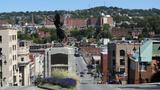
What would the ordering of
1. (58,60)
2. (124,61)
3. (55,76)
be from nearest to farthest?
1. (55,76)
2. (58,60)
3. (124,61)

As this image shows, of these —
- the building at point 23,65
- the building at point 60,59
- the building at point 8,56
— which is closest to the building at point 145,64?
the building at point 8,56

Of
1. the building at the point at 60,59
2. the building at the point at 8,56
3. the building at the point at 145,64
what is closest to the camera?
the building at the point at 60,59

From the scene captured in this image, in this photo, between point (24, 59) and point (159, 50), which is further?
point (24, 59)

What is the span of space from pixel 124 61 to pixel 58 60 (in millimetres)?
48871

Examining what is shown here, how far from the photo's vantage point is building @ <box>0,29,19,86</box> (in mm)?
77250

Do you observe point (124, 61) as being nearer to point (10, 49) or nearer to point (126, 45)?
point (126, 45)

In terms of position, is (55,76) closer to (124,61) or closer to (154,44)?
(154,44)

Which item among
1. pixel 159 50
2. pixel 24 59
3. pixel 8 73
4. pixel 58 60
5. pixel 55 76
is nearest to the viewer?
pixel 55 76

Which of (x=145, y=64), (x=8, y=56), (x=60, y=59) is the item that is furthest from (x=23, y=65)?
(x=60, y=59)

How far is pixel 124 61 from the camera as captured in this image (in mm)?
99375

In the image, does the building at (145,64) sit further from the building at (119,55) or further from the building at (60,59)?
the building at (119,55)

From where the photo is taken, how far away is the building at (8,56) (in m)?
77.2

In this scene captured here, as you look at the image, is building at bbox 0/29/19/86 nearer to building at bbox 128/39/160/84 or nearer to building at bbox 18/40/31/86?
building at bbox 18/40/31/86

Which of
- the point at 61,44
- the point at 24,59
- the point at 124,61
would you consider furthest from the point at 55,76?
the point at 124,61
